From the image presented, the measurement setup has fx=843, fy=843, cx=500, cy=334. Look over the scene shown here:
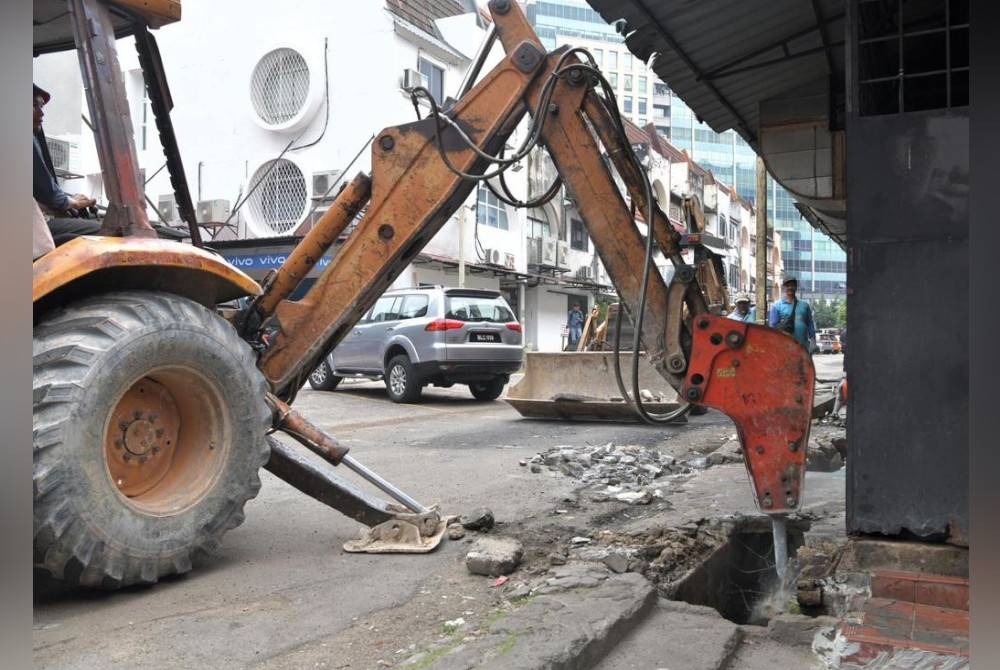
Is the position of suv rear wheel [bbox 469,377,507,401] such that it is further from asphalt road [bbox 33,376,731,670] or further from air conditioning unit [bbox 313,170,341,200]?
air conditioning unit [bbox 313,170,341,200]

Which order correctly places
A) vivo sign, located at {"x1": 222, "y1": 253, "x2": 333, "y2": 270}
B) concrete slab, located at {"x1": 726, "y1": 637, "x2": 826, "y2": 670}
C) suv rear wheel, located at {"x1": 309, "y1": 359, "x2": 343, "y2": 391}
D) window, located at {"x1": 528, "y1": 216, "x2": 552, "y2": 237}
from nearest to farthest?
concrete slab, located at {"x1": 726, "y1": 637, "x2": 826, "y2": 670} → suv rear wheel, located at {"x1": 309, "y1": 359, "x2": 343, "y2": 391} → vivo sign, located at {"x1": 222, "y1": 253, "x2": 333, "y2": 270} → window, located at {"x1": 528, "y1": 216, "x2": 552, "y2": 237}

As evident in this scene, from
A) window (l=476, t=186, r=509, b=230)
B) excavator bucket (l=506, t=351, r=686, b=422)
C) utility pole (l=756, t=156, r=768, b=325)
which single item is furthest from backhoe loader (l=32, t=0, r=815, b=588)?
window (l=476, t=186, r=509, b=230)

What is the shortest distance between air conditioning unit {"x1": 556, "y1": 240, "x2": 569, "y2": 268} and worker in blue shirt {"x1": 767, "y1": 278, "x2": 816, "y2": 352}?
22.1 metres

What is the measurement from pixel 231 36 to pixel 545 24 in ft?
366

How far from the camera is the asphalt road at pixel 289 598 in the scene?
327 centimetres

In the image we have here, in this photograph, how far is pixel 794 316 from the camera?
12.0 metres

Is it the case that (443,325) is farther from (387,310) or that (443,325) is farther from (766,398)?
(766,398)

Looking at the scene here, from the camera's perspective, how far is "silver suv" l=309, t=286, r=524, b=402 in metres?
13.5

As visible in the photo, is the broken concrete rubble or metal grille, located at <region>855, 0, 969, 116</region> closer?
metal grille, located at <region>855, 0, 969, 116</region>

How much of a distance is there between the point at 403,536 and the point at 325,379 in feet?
36.9

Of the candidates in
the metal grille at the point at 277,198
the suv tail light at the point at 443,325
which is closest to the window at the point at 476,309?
the suv tail light at the point at 443,325

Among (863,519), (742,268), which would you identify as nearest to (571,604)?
(863,519)

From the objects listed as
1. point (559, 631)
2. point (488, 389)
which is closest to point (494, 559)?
point (559, 631)

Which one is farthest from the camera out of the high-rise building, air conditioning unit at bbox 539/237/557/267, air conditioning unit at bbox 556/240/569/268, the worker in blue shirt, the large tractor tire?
the high-rise building
